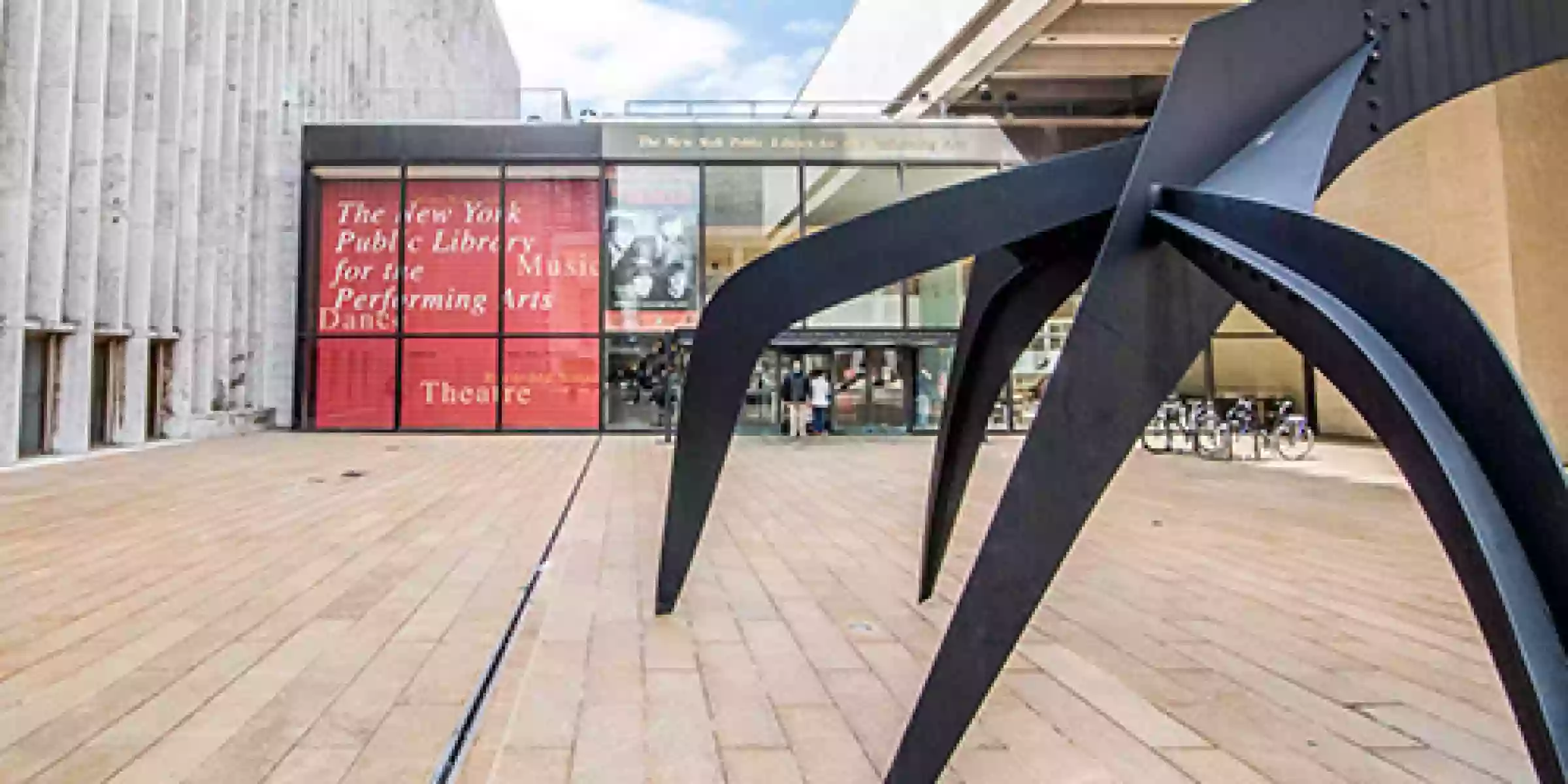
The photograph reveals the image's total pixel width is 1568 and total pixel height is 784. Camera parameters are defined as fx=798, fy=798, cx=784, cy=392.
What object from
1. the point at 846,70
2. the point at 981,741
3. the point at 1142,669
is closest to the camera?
the point at 981,741

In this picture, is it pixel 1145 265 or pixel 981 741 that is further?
pixel 981 741

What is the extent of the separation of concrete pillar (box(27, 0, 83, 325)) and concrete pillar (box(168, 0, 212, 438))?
2.94 metres

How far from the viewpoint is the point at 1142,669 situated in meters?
3.44

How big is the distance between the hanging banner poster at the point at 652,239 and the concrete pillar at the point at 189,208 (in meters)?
8.00

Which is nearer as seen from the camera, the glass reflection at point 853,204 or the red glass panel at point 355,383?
the red glass panel at point 355,383

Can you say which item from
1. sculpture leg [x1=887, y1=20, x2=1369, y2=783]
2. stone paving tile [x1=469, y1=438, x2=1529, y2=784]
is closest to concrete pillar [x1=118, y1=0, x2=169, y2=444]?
stone paving tile [x1=469, y1=438, x2=1529, y2=784]

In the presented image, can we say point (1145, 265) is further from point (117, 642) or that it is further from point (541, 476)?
point (541, 476)

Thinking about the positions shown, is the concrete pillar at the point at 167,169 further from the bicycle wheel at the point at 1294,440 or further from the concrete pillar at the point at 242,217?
the bicycle wheel at the point at 1294,440

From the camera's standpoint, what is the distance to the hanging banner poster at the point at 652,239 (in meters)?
19.0

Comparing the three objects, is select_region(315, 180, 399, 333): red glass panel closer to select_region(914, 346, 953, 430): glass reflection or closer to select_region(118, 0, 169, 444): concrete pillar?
select_region(118, 0, 169, 444): concrete pillar

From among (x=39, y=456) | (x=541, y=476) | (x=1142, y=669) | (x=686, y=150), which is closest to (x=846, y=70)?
(x=686, y=150)

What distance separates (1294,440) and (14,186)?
67.2 feet

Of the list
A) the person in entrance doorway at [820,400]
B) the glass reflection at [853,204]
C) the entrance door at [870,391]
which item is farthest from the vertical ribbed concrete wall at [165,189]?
the entrance door at [870,391]

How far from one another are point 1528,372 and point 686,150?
55.9 ft
